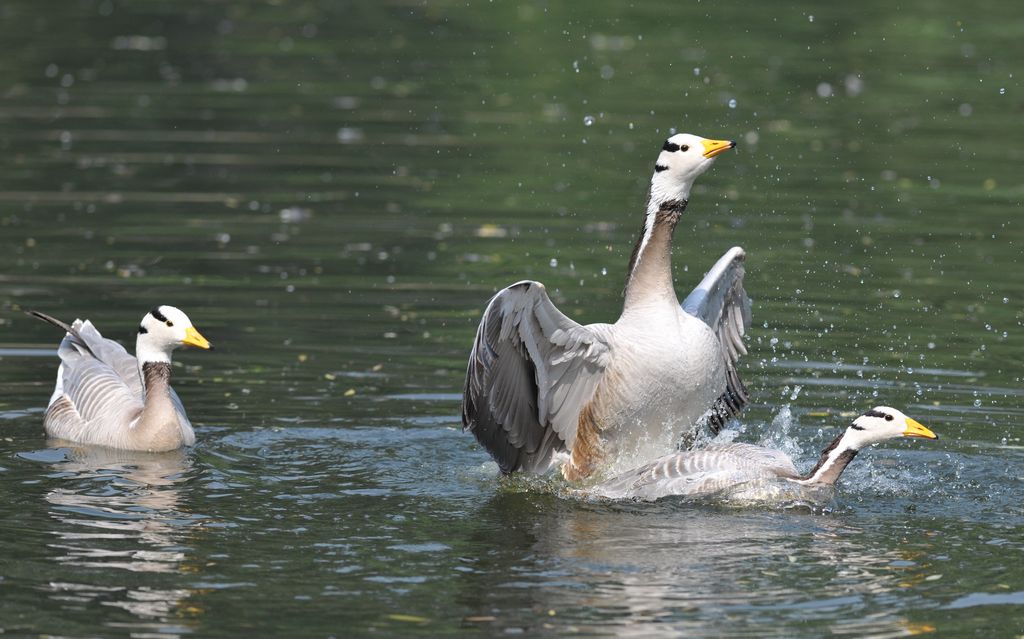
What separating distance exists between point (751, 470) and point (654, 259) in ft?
Result: 5.16

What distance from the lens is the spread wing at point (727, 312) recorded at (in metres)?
12.5

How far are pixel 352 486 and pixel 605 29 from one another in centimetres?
2276

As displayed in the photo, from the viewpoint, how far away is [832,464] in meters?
11.0

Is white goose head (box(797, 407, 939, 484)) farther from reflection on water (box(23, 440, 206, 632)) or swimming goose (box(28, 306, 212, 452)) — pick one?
swimming goose (box(28, 306, 212, 452))

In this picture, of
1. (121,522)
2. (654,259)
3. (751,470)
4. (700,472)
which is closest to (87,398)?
(121,522)

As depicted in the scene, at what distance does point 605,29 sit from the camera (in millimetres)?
32719

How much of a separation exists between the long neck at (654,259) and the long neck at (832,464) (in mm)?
1451

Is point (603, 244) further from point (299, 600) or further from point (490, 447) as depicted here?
point (299, 600)

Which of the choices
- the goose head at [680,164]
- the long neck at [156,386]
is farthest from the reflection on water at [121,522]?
the goose head at [680,164]

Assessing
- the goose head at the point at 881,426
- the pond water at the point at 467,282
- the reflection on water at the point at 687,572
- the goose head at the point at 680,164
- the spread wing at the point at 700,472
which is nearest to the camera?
the reflection on water at the point at 687,572

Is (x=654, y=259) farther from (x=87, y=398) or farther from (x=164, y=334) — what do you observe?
(x=87, y=398)

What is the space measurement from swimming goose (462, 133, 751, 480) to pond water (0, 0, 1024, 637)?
519mm

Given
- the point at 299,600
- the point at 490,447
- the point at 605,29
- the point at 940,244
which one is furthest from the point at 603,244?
the point at 605,29

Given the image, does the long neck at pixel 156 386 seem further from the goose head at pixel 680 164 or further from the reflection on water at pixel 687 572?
the goose head at pixel 680 164
